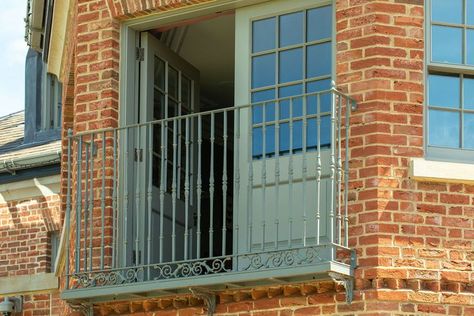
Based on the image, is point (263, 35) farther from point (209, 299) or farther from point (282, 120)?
point (209, 299)

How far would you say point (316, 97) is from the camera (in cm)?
1301

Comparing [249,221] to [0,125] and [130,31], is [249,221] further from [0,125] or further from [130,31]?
[0,125]

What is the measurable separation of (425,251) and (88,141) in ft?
11.1

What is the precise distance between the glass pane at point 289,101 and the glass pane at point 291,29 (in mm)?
393

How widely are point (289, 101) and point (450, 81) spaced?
1.37 metres

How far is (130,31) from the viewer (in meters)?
Answer: 14.1

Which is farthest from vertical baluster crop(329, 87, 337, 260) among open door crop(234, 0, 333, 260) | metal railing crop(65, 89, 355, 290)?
open door crop(234, 0, 333, 260)

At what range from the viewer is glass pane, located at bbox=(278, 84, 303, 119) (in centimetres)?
1310

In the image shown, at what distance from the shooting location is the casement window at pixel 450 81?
496 inches

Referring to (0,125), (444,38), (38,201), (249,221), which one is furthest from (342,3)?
(0,125)

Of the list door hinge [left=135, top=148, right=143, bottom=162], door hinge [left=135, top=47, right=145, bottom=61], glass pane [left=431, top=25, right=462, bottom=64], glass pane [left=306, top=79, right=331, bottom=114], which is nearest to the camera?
glass pane [left=431, top=25, right=462, bottom=64]

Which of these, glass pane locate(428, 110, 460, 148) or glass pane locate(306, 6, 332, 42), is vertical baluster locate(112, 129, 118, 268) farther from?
glass pane locate(428, 110, 460, 148)

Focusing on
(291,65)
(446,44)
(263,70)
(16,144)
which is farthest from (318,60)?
(16,144)

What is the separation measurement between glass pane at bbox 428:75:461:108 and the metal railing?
0.71 metres
